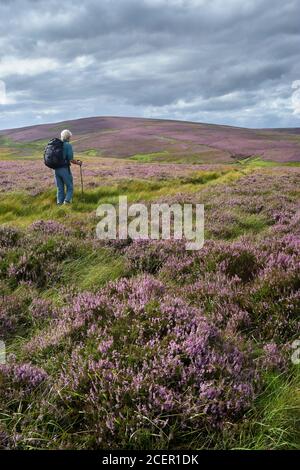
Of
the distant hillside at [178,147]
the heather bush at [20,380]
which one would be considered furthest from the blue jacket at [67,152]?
the distant hillside at [178,147]

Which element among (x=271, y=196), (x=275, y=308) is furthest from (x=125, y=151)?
(x=275, y=308)

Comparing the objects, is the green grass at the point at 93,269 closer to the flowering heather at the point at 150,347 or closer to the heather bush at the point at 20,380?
the flowering heather at the point at 150,347

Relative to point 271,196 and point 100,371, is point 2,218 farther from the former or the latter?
point 100,371

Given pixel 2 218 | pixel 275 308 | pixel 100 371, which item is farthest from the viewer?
pixel 2 218

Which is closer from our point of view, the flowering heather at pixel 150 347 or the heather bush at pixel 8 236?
the flowering heather at pixel 150 347

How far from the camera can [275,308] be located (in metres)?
4.40

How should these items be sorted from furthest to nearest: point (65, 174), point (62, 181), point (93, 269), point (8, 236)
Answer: point (62, 181) < point (65, 174) < point (8, 236) < point (93, 269)

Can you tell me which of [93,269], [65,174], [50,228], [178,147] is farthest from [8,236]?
[178,147]

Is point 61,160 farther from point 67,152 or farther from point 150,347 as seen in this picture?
point 150,347

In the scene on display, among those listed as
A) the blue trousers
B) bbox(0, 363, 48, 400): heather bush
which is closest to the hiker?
the blue trousers

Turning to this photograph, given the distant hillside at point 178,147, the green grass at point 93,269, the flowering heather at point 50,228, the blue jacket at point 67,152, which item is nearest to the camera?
the green grass at point 93,269
